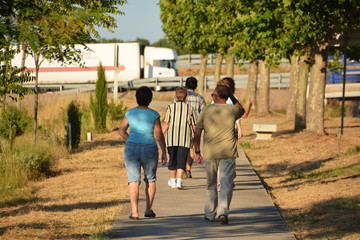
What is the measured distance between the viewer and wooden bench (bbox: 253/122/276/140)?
21.6 m

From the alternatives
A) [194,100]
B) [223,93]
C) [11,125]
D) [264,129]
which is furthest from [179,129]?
[264,129]

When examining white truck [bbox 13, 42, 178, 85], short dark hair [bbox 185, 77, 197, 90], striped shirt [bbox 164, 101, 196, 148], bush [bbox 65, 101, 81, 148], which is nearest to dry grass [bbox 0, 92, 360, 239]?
bush [bbox 65, 101, 81, 148]

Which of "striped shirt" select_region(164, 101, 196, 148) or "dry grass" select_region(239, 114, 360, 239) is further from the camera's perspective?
"striped shirt" select_region(164, 101, 196, 148)

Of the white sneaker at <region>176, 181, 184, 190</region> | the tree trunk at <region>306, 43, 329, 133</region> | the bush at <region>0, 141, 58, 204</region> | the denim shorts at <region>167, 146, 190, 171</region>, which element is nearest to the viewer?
the denim shorts at <region>167, 146, 190, 171</region>

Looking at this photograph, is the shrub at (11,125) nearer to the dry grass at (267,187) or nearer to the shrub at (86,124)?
the dry grass at (267,187)

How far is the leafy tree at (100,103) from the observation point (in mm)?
23406

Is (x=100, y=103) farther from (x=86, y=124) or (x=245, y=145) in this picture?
(x=245, y=145)

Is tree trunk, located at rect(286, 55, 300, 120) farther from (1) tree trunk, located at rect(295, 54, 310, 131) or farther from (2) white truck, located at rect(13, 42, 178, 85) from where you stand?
(2) white truck, located at rect(13, 42, 178, 85)

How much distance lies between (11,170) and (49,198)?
210 centimetres

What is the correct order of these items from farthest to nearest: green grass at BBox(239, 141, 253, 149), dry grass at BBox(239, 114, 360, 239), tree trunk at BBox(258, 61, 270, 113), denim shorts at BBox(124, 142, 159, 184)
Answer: tree trunk at BBox(258, 61, 270, 113)
green grass at BBox(239, 141, 253, 149)
dry grass at BBox(239, 114, 360, 239)
denim shorts at BBox(124, 142, 159, 184)

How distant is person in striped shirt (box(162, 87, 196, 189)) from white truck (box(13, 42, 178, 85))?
43.4m

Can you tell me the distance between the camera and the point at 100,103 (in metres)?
23.8

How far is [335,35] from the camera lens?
813 inches

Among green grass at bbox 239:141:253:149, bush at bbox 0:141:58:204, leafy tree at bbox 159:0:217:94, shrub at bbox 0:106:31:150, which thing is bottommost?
green grass at bbox 239:141:253:149
